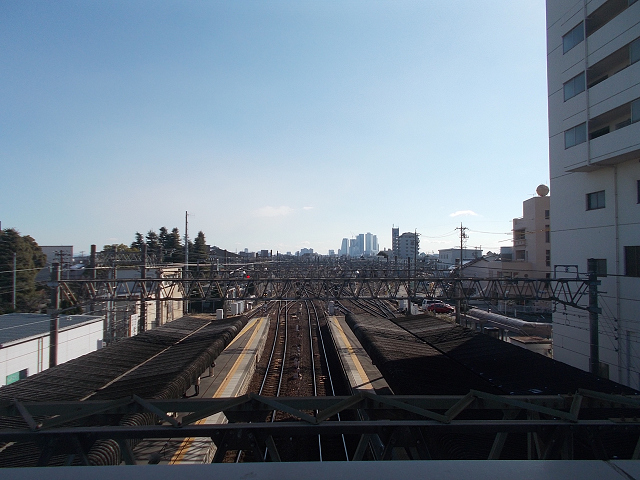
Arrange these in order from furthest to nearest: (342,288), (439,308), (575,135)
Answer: (439,308)
(342,288)
(575,135)

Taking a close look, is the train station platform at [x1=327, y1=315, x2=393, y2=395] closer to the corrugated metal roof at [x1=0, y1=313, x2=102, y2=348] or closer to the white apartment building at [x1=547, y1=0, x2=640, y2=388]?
the white apartment building at [x1=547, y1=0, x2=640, y2=388]

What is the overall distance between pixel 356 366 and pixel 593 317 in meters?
7.97

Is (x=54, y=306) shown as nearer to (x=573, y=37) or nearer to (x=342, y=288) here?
(x=342, y=288)

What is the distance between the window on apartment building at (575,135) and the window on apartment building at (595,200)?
192cm

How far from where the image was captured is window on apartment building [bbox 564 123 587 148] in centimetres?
1292

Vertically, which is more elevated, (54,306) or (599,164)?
(599,164)

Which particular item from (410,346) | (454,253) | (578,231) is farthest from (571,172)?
(454,253)

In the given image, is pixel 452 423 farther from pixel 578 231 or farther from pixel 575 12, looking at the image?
pixel 575 12

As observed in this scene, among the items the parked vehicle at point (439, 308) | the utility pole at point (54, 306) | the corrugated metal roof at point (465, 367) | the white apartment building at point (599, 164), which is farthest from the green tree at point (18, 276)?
the white apartment building at point (599, 164)

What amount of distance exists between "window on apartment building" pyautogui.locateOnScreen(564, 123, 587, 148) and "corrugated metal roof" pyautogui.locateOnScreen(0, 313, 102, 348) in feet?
64.8

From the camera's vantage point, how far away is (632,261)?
11.7m

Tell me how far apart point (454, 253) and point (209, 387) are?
58503 mm

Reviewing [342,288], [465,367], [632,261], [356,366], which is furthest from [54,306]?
[632,261]

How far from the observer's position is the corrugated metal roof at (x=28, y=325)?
1366cm
